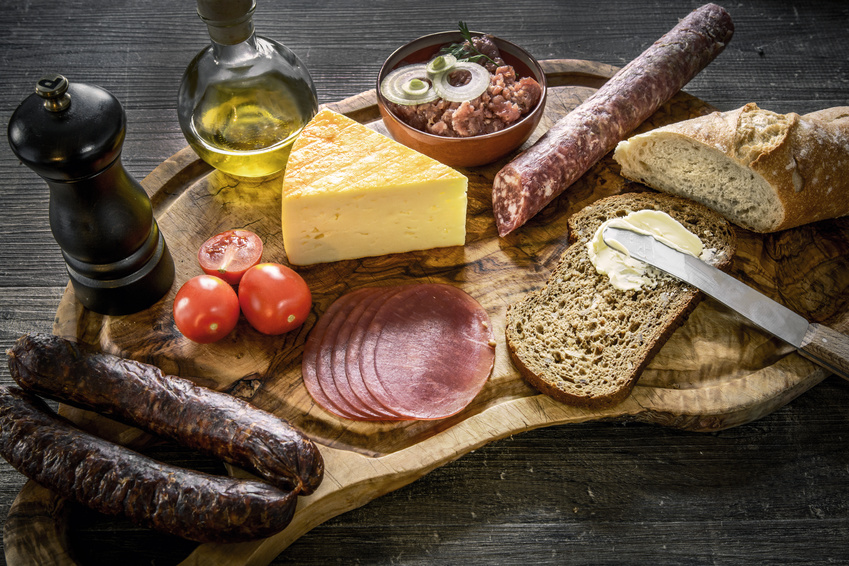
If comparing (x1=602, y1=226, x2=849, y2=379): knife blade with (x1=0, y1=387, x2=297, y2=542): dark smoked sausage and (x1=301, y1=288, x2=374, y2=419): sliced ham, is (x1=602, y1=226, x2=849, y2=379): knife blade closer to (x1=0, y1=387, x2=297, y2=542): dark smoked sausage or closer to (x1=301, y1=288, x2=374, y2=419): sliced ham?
(x1=301, y1=288, x2=374, y2=419): sliced ham

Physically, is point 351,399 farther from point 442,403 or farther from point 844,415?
point 844,415

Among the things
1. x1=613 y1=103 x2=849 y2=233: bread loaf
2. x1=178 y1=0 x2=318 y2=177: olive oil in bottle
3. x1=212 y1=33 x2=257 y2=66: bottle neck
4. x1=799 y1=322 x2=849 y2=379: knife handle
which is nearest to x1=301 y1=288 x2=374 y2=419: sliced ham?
x1=178 y1=0 x2=318 y2=177: olive oil in bottle

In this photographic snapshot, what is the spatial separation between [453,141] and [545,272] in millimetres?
732

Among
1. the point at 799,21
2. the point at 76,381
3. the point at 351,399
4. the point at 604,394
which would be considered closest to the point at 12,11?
the point at 76,381

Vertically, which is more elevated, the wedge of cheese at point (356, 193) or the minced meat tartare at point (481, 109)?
the minced meat tartare at point (481, 109)

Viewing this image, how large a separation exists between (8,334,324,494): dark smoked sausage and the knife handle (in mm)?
1952

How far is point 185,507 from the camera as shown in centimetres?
211

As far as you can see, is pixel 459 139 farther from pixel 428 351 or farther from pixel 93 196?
pixel 93 196

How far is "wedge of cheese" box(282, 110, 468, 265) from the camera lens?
114 inches

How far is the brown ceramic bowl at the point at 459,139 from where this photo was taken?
3203 mm

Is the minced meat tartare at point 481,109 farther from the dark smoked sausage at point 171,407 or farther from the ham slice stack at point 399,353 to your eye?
the dark smoked sausage at point 171,407

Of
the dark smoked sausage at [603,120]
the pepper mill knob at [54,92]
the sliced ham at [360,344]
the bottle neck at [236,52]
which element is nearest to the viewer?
the pepper mill knob at [54,92]

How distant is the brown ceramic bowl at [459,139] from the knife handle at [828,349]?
1515 millimetres

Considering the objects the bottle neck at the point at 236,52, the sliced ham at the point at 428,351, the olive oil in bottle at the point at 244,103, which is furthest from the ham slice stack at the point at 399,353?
the bottle neck at the point at 236,52
